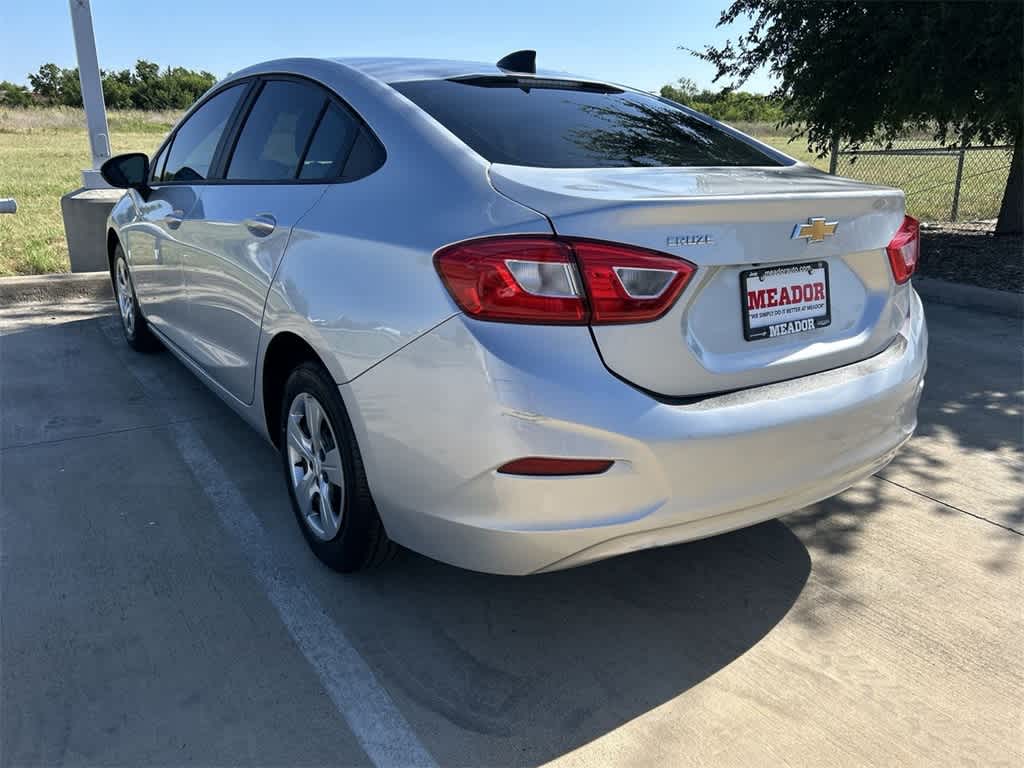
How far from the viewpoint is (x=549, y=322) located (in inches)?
81.3

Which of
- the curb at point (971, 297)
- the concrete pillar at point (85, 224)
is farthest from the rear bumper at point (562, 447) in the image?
the concrete pillar at point (85, 224)

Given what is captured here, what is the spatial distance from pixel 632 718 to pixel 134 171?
12.8ft

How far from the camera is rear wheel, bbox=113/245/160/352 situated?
5.25 metres

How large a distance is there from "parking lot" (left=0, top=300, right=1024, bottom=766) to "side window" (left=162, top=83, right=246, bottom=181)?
1.39m

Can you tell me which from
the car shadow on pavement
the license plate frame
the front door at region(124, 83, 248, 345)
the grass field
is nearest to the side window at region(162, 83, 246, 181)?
the front door at region(124, 83, 248, 345)

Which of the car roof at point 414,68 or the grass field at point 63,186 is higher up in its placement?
the car roof at point 414,68

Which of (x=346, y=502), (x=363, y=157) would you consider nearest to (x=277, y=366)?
(x=346, y=502)

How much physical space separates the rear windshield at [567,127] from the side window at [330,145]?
215 mm

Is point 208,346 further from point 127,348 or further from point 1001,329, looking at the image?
point 1001,329

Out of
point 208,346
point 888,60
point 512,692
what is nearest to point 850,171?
point 888,60

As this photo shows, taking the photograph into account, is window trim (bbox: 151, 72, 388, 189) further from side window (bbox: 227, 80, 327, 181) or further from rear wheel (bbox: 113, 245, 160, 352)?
rear wheel (bbox: 113, 245, 160, 352)

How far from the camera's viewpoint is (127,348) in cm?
568

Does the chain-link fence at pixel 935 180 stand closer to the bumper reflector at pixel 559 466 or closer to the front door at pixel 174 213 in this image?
the front door at pixel 174 213

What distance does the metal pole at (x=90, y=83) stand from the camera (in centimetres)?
743
